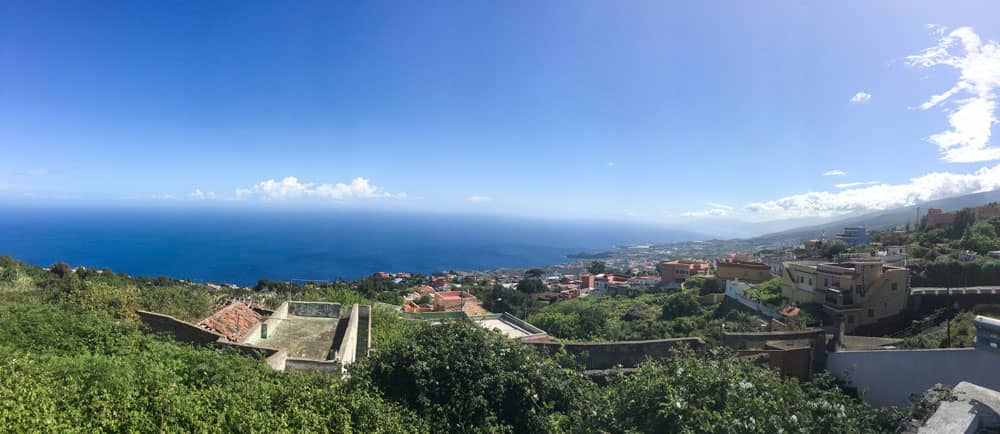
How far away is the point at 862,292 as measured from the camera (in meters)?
16.3

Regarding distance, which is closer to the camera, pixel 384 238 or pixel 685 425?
pixel 685 425

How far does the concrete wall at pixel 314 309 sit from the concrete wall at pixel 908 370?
1162 cm

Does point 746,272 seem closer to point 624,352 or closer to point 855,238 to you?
point 624,352

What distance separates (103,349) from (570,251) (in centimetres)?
15386

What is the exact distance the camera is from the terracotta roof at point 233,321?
31.8ft

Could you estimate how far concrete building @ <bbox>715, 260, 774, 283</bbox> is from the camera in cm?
3000

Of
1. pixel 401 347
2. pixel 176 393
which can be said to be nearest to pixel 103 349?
pixel 176 393

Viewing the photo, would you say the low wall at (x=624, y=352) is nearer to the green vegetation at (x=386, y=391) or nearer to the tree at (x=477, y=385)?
the green vegetation at (x=386, y=391)

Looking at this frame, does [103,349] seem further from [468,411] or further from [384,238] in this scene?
[384,238]

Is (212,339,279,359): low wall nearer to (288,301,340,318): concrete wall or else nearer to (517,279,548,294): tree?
(288,301,340,318): concrete wall

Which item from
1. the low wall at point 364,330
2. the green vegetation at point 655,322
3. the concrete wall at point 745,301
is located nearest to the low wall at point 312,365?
the low wall at point 364,330

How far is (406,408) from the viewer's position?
5.36 m

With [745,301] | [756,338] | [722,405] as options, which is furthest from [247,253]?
[722,405]

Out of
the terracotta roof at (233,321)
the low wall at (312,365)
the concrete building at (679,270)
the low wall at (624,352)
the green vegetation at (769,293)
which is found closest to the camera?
the low wall at (312,365)
